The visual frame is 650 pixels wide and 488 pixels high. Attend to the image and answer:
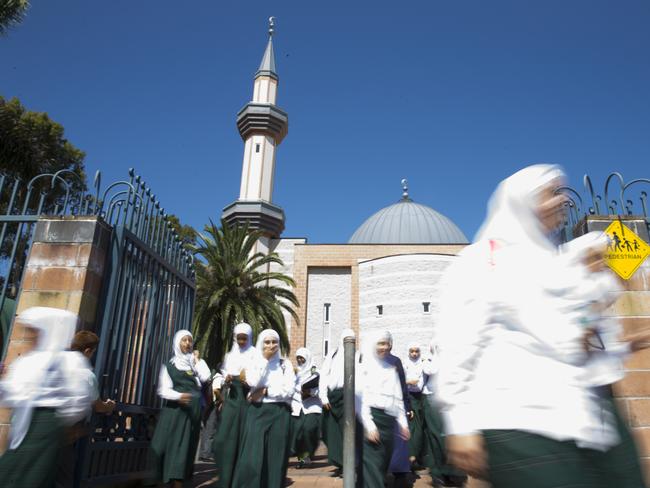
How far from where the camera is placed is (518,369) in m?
1.69

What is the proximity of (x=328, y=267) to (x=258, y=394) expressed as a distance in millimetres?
24851

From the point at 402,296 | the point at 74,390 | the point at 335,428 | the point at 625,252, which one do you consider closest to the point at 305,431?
the point at 335,428

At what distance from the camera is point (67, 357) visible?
144 inches

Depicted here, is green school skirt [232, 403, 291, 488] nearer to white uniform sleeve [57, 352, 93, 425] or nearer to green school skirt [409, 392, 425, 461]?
white uniform sleeve [57, 352, 93, 425]

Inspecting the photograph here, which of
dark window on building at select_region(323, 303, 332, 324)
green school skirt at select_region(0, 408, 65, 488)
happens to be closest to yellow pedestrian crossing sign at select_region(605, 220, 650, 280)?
green school skirt at select_region(0, 408, 65, 488)

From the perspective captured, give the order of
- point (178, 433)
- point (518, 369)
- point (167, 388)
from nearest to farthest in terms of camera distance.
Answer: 1. point (518, 369)
2. point (178, 433)
3. point (167, 388)

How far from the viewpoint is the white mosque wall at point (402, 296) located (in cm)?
2672

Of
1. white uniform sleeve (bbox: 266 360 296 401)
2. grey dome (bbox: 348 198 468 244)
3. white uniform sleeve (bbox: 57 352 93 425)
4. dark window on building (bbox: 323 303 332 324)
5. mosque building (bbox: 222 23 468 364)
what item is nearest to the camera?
white uniform sleeve (bbox: 57 352 93 425)

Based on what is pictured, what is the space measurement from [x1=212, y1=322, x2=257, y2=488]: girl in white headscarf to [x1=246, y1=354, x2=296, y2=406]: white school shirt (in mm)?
120

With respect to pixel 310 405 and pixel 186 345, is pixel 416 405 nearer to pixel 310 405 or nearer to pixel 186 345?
pixel 310 405

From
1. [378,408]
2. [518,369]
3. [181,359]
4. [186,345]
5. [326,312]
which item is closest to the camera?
[518,369]

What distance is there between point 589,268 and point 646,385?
418 centimetres

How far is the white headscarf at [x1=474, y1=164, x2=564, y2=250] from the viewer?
1934 mm

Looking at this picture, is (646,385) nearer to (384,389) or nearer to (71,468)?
(384,389)
